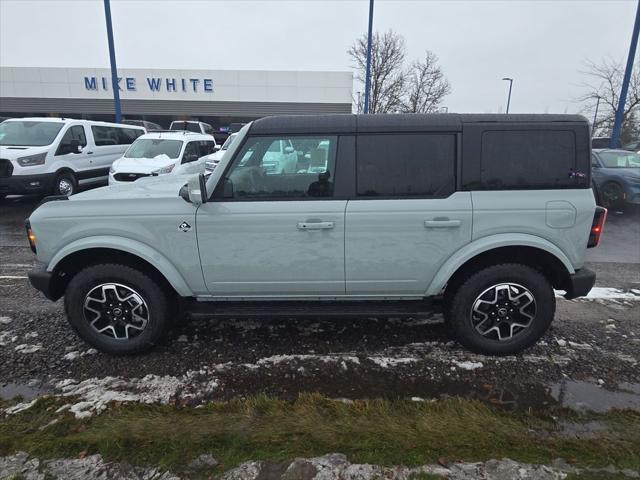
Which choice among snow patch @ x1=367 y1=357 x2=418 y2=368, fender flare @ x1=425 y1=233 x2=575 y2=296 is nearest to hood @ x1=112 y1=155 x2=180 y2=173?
snow patch @ x1=367 y1=357 x2=418 y2=368

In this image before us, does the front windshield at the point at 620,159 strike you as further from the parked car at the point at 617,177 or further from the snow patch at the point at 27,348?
the snow patch at the point at 27,348

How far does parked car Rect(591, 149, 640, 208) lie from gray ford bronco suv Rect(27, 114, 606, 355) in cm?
816

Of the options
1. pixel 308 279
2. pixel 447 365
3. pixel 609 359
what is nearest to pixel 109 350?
pixel 308 279

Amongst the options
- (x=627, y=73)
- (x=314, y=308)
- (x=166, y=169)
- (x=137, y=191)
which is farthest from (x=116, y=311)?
(x=627, y=73)

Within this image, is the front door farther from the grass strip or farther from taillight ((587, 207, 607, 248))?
taillight ((587, 207, 607, 248))

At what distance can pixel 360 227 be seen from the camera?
311 centimetres

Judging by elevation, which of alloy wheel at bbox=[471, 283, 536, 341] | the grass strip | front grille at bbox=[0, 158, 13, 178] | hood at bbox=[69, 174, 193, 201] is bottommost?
the grass strip

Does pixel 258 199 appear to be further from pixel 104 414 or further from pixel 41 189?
pixel 41 189

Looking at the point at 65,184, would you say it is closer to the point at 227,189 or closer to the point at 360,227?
the point at 227,189

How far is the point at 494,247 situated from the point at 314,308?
1.53 metres

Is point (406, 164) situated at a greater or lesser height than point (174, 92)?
lesser

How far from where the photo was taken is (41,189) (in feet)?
30.3

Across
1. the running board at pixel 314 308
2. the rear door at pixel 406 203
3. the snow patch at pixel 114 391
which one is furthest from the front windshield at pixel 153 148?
the rear door at pixel 406 203

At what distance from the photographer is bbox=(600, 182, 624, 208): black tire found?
31.6 feet
